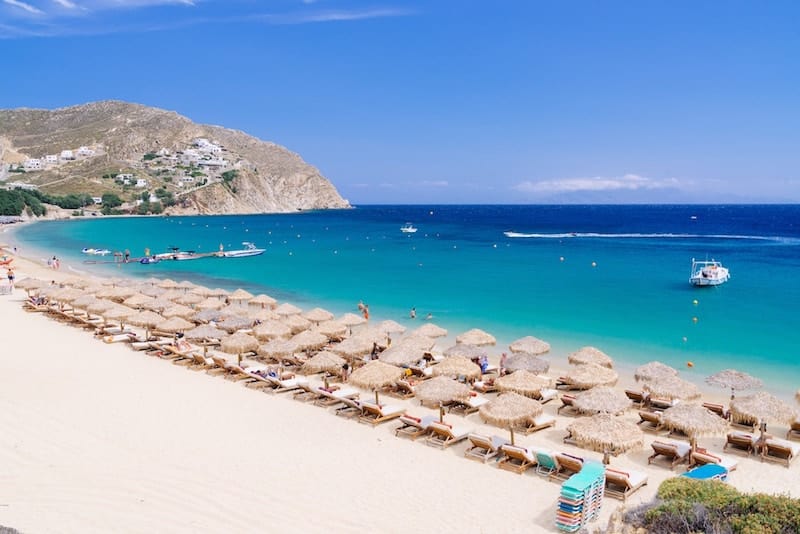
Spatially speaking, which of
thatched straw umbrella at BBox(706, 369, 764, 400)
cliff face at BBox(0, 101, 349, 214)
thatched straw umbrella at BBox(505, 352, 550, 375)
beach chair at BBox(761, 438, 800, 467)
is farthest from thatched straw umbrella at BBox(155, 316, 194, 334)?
cliff face at BBox(0, 101, 349, 214)

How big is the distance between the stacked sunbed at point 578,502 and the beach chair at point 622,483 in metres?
0.88

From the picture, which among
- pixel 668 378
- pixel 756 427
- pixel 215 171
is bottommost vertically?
pixel 756 427

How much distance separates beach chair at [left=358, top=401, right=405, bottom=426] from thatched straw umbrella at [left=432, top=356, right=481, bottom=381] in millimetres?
1957

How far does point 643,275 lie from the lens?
39250mm

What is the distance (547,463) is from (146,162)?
159m

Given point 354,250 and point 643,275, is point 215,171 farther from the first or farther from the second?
point 643,275

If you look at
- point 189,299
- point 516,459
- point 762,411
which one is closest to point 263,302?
point 189,299

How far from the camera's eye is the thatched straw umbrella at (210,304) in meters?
22.6

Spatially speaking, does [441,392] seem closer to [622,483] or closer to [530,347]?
[622,483]

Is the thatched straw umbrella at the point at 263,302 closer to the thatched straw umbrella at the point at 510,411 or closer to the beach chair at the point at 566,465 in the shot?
the thatched straw umbrella at the point at 510,411

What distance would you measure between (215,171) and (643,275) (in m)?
136

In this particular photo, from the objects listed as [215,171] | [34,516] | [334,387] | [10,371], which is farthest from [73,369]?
[215,171]

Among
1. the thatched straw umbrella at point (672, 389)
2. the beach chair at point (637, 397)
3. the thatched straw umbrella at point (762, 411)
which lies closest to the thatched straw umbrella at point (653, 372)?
the thatched straw umbrella at point (672, 389)

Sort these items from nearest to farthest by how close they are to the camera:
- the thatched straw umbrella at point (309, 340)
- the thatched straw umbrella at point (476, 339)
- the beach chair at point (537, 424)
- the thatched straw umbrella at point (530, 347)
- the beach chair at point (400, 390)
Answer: the beach chair at point (537, 424) → the beach chair at point (400, 390) → the thatched straw umbrella at point (309, 340) → the thatched straw umbrella at point (530, 347) → the thatched straw umbrella at point (476, 339)
